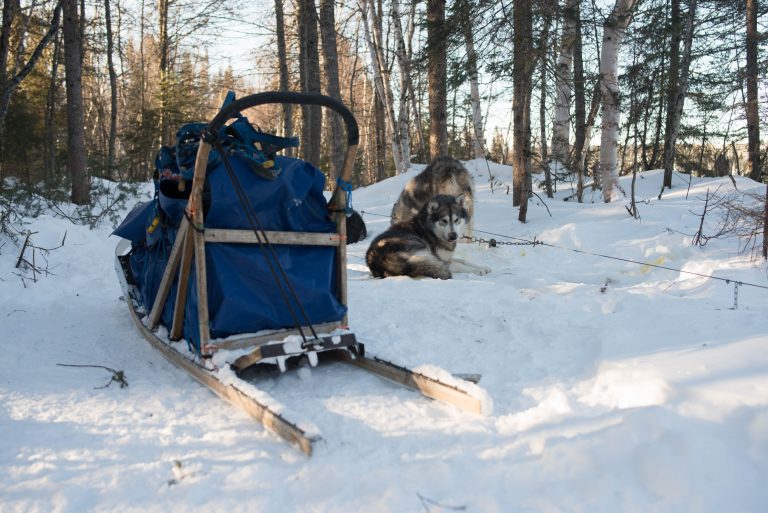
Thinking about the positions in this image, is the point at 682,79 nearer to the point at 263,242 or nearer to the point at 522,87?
the point at 522,87

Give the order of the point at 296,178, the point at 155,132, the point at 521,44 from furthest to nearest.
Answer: the point at 155,132 < the point at 521,44 < the point at 296,178

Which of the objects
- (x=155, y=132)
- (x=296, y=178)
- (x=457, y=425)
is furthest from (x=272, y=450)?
(x=155, y=132)

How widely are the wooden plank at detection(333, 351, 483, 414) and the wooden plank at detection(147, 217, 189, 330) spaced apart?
1.24 m

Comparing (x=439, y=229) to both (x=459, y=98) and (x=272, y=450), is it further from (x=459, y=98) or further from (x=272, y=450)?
(x=459, y=98)

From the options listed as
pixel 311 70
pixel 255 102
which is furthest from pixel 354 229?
pixel 255 102

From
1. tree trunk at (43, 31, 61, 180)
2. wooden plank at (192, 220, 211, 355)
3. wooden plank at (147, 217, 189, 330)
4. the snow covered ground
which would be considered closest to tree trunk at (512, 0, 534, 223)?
the snow covered ground

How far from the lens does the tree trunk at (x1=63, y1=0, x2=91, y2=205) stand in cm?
1045

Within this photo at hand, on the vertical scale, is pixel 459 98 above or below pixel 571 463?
above

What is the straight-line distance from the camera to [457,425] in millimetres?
2607

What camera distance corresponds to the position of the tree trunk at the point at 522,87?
888cm

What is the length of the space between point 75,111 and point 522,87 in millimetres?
8899

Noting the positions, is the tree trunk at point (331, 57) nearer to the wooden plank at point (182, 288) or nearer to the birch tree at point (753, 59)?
the birch tree at point (753, 59)

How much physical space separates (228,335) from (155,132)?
64.4 feet

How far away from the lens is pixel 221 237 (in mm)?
3275
